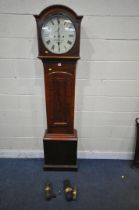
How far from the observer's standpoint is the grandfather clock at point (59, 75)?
4.55ft

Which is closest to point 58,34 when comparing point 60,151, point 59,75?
point 59,75

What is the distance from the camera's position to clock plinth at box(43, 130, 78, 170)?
1.78 meters

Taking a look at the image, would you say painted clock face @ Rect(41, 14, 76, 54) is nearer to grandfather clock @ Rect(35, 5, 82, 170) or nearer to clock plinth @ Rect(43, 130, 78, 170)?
grandfather clock @ Rect(35, 5, 82, 170)

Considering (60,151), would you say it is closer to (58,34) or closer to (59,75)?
(59,75)

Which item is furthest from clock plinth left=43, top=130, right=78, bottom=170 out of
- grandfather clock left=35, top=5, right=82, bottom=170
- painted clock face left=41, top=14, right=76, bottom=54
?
painted clock face left=41, top=14, right=76, bottom=54

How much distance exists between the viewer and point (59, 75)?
61.0 inches

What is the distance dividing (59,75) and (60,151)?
896 mm

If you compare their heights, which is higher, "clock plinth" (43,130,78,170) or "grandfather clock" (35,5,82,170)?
"grandfather clock" (35,5,82,170)

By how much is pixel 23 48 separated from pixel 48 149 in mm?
1167

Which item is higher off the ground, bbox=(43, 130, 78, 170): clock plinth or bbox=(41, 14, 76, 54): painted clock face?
bbox=(41, 14, 76, 54): painted clock face

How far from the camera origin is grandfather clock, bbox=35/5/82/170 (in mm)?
1386

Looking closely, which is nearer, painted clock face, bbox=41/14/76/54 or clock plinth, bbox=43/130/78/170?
painted clock face, bbox=41/14/76/54

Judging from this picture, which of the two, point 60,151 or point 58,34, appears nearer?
point 58,34

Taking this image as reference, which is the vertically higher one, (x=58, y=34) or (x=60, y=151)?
(x=58, y=34)
